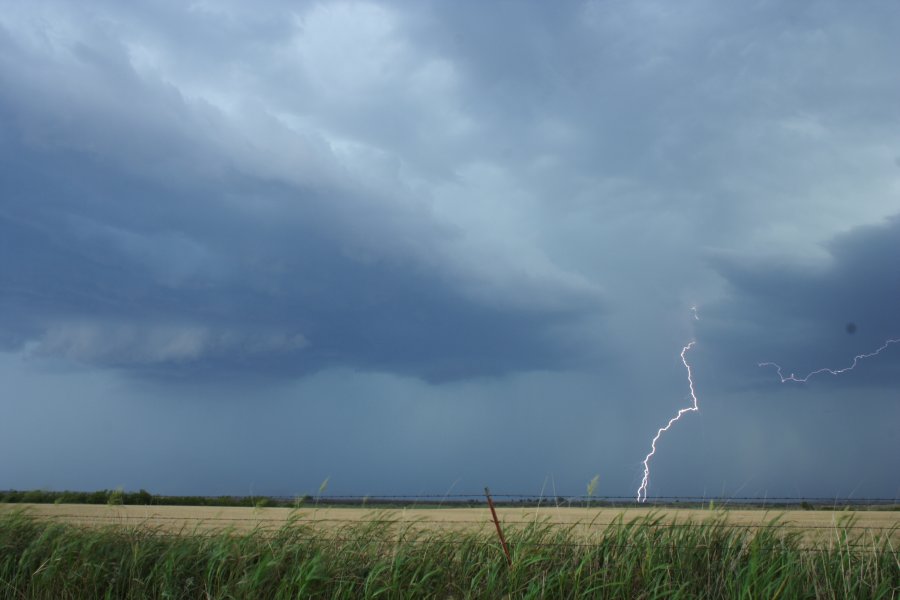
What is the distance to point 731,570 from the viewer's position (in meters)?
12.0

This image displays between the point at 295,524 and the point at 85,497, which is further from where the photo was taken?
the point at 85,497

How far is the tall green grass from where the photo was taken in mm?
11805

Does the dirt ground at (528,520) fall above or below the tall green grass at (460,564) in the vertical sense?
above

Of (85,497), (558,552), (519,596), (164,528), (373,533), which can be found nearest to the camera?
(519,596)

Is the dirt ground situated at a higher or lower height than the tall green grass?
higher

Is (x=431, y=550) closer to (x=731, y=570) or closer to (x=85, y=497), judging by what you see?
(x=731, y=570)

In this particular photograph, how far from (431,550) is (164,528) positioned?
5.83 meters

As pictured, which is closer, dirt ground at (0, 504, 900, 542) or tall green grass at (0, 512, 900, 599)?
tall green grass at (0, 512, 900, 599)

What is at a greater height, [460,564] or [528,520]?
[528,520]

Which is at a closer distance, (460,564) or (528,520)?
(460,564)

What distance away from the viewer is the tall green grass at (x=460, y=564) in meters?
11.8

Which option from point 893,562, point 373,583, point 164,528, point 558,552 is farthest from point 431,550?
point 893,562

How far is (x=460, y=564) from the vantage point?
12523 mm

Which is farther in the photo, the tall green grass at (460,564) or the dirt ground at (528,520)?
the dirt ground at (528,520)
